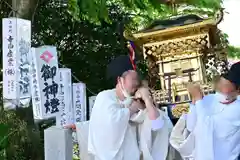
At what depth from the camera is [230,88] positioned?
3.28 meters

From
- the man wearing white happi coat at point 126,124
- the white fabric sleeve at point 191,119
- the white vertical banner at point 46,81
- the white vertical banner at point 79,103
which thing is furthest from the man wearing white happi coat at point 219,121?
the white vertical banner at point 79,103

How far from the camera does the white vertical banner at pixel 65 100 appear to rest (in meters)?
5.03

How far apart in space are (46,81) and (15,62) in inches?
16.5

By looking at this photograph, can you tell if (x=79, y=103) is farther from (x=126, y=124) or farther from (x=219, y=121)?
(x=219, y=121)

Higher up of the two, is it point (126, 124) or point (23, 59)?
point (23, 59)

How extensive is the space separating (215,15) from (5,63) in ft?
9.18

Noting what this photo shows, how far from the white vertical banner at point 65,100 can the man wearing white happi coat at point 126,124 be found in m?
1.45

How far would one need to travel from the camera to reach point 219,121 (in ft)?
→ 10.9

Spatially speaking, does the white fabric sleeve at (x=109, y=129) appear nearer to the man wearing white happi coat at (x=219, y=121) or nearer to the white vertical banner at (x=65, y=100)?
the man wearing white happi coat at (x=219, y=121)

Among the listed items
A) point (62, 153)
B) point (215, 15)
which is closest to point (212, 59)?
Result: point (215, 15)

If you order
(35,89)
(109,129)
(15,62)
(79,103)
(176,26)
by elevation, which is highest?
(176,26)

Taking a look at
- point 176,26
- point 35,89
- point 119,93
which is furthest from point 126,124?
point 176,26

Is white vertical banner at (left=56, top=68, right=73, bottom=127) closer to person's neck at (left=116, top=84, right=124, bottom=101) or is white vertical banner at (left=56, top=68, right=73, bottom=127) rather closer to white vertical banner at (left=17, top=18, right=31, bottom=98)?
white vertical banner at (left=17, top=18, right=31, bottom=98)

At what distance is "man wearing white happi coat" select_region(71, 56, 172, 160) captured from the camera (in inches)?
133
